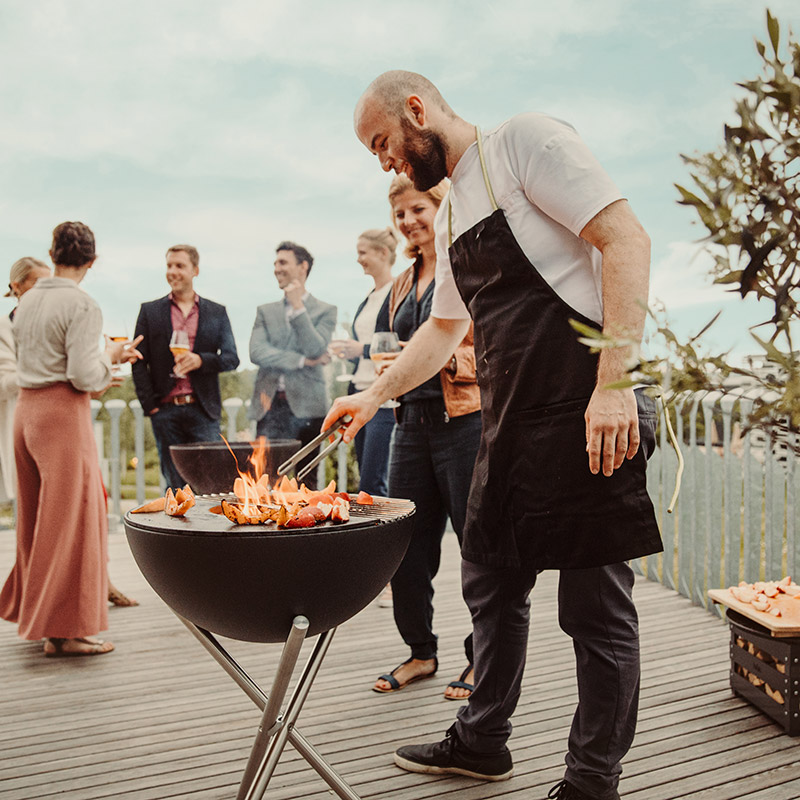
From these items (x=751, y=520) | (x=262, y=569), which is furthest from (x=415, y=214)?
(x=751, y=520)

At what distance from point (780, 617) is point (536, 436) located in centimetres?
128

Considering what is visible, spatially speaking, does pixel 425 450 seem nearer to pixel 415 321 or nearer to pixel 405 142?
pixel 415 321

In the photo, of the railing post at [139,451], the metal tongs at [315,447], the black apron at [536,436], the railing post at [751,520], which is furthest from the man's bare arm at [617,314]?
the railing post at [139,451]

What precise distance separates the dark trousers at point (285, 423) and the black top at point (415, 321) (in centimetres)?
155

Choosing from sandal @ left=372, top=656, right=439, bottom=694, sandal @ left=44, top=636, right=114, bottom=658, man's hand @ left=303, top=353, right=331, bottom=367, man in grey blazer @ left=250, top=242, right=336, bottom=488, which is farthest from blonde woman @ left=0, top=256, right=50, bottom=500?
sandal @ left=372, top=656, right=439, bottom=694

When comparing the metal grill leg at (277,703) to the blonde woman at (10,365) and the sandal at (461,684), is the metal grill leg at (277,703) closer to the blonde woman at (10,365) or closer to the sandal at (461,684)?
the sandal at (461,684)

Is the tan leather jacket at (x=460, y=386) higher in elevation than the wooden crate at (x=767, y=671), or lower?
higher

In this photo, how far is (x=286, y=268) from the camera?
179 inches

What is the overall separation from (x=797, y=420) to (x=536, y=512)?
1136mm

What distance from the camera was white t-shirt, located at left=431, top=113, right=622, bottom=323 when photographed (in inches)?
62.6

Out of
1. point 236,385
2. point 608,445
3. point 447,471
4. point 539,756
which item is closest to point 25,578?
point 447,471

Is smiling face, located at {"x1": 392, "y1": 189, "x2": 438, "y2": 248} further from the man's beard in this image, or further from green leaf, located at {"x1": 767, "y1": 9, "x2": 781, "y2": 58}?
green leaf, located at {"x1": 767, "y1": 9, "x2": 781, "y2": 58}

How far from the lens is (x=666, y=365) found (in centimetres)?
65

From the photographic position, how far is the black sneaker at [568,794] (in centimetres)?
176
